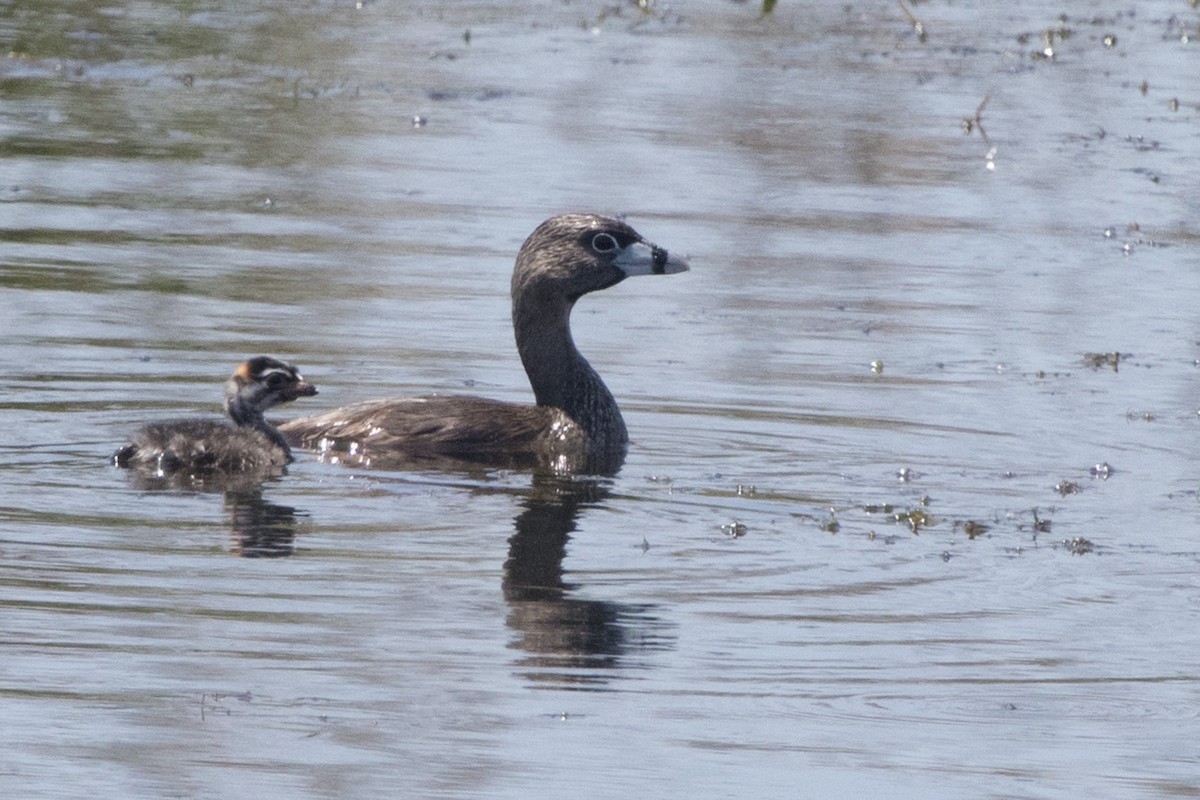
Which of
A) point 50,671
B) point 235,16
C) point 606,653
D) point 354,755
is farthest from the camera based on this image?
point 235,16

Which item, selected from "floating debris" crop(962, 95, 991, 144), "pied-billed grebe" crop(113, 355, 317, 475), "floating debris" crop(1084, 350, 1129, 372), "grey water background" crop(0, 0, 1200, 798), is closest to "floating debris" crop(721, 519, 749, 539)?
"grey water background" crop(0, 0, 1200, 798)

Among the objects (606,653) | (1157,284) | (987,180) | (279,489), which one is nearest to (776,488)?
(279,489)

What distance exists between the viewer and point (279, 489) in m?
10.1

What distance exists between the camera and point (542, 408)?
11.3 metres

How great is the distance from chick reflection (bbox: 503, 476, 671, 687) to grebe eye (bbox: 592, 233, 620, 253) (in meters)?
2.49

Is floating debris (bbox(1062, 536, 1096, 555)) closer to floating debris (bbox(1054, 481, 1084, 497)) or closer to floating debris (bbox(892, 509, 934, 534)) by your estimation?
floating debris (bbox(892, 509, 934, 534))

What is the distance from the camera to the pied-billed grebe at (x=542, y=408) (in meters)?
10.8

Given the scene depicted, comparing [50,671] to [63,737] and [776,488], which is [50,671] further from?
[776,488]

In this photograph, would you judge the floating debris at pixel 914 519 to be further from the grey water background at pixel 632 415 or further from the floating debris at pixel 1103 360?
the floating debris at pixel 1103 360

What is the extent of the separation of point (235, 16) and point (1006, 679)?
18.7 metres

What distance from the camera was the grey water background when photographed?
23.0ft

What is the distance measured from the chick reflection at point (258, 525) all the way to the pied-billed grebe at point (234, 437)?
35 centimetres

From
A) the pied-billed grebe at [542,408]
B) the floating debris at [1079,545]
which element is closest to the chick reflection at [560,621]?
the pied-billed grebe at [542,408]

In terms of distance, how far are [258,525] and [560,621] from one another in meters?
1.70
